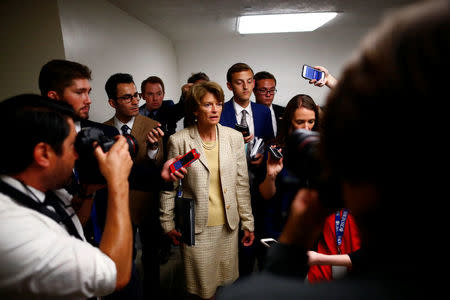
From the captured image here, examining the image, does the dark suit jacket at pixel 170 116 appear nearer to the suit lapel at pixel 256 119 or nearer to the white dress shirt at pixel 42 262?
the suit lapel at pixel 256 119

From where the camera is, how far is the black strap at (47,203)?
0.73m

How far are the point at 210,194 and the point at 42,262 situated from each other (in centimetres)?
109

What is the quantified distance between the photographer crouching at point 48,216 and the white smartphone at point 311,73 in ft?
4.63

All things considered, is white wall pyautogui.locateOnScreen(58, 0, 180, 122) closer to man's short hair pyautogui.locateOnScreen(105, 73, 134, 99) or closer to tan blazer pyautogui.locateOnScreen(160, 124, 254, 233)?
man's short hair pyautogui.locateOnScreen(105, 73, 134, 99)

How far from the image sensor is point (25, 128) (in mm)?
760

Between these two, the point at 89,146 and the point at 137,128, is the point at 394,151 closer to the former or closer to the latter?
the point at 89,146

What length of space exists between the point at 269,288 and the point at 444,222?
24 centimetres

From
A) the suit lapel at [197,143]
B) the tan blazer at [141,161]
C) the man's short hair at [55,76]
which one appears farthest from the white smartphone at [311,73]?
the man's short hair at [55,76]

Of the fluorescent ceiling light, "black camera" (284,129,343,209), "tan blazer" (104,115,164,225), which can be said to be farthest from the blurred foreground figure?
the fluorescent ceiling light

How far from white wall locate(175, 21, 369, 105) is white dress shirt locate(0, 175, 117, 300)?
4.96 metres

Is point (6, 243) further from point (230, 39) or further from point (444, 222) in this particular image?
point (230, 39)

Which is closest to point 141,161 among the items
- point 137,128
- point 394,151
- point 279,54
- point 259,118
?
point 137,128

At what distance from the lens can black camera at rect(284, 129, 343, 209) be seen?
19.6 inches

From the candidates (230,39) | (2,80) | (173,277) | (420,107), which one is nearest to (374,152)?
(420,107)
